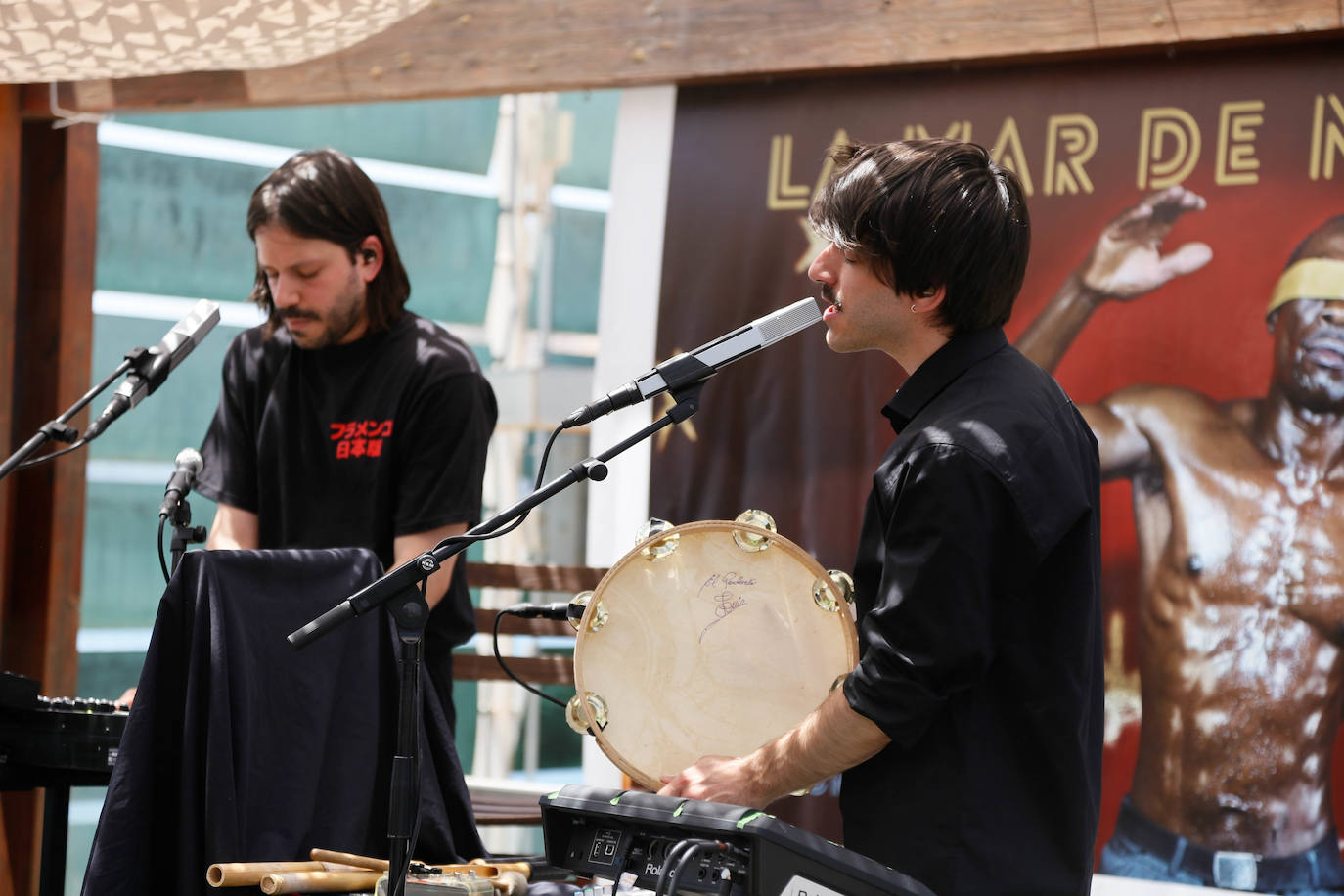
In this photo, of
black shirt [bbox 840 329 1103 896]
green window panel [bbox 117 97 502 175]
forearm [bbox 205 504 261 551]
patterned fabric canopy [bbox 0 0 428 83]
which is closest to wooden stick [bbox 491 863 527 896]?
black shirt [bbox 840 329 1103 896]

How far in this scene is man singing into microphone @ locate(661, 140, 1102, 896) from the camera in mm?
1619

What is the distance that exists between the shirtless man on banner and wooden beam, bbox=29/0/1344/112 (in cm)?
45

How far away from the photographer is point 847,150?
1.89 meters

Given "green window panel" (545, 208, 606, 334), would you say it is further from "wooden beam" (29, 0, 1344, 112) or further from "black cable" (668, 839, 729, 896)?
"black cable" (668, 839, 729, 896)

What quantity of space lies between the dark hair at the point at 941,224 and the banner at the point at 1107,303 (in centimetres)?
187

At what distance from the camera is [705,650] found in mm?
2029

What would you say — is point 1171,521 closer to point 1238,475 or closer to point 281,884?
point 1238,475

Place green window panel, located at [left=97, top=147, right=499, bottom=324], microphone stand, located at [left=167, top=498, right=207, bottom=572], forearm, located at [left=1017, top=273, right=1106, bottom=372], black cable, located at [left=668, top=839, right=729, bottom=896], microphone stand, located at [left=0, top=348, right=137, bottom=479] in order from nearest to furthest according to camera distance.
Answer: black cable, located at [left=668, top=839, right=729, bottom=896]
microphone stand, located at [left=167, top=498, right=207, bottom=572]
microphone stand, located at [left=0, top=348, right=137, bottom=479]
forearm, located at [left=1017, top=273, right=1106, bottom=372]
green window panel, located at [left=97, top=147, right=499, bottom=324]

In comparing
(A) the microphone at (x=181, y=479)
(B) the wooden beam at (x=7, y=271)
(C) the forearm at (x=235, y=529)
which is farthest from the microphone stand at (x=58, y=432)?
(B) the wooden beam at (x=7, y=271)

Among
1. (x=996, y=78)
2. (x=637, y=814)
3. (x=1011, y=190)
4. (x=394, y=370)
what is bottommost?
(x=637, y=814)

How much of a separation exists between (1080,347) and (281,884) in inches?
99.7

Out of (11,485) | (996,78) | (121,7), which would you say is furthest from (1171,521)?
(11,485)

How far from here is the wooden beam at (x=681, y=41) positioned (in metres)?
3.40
